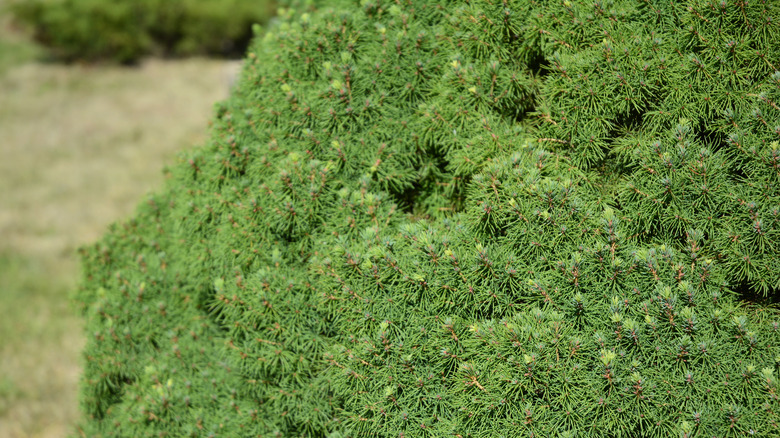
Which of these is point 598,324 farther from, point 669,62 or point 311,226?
point 311,226

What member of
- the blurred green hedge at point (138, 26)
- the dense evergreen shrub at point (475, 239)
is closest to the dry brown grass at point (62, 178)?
the blurred green hedge at point (138, 26)

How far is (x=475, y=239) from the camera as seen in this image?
6.90 feet

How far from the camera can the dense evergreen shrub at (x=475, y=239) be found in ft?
6.00

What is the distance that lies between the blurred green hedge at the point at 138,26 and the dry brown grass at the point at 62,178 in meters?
0.46

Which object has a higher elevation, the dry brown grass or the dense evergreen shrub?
the dense evergreen shrub

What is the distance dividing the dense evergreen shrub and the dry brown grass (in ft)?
2.90

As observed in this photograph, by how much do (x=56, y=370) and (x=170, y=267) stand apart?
2599 mm

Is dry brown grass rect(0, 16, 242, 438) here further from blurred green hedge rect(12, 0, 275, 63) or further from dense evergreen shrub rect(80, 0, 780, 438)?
dense evergreen shrub rect(80, 0, 780, 438)

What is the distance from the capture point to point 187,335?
2664mm

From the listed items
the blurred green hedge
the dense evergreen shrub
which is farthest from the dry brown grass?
the dense evergreen shrub

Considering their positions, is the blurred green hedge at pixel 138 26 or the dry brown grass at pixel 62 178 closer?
the dry brown grass at pixel 62 178

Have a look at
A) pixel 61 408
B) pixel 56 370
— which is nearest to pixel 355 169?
pixel 61 408

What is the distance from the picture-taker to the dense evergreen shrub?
183 centimetres

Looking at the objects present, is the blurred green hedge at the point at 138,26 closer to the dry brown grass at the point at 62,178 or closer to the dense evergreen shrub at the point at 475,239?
the dry brown grass at the point at 62,178
